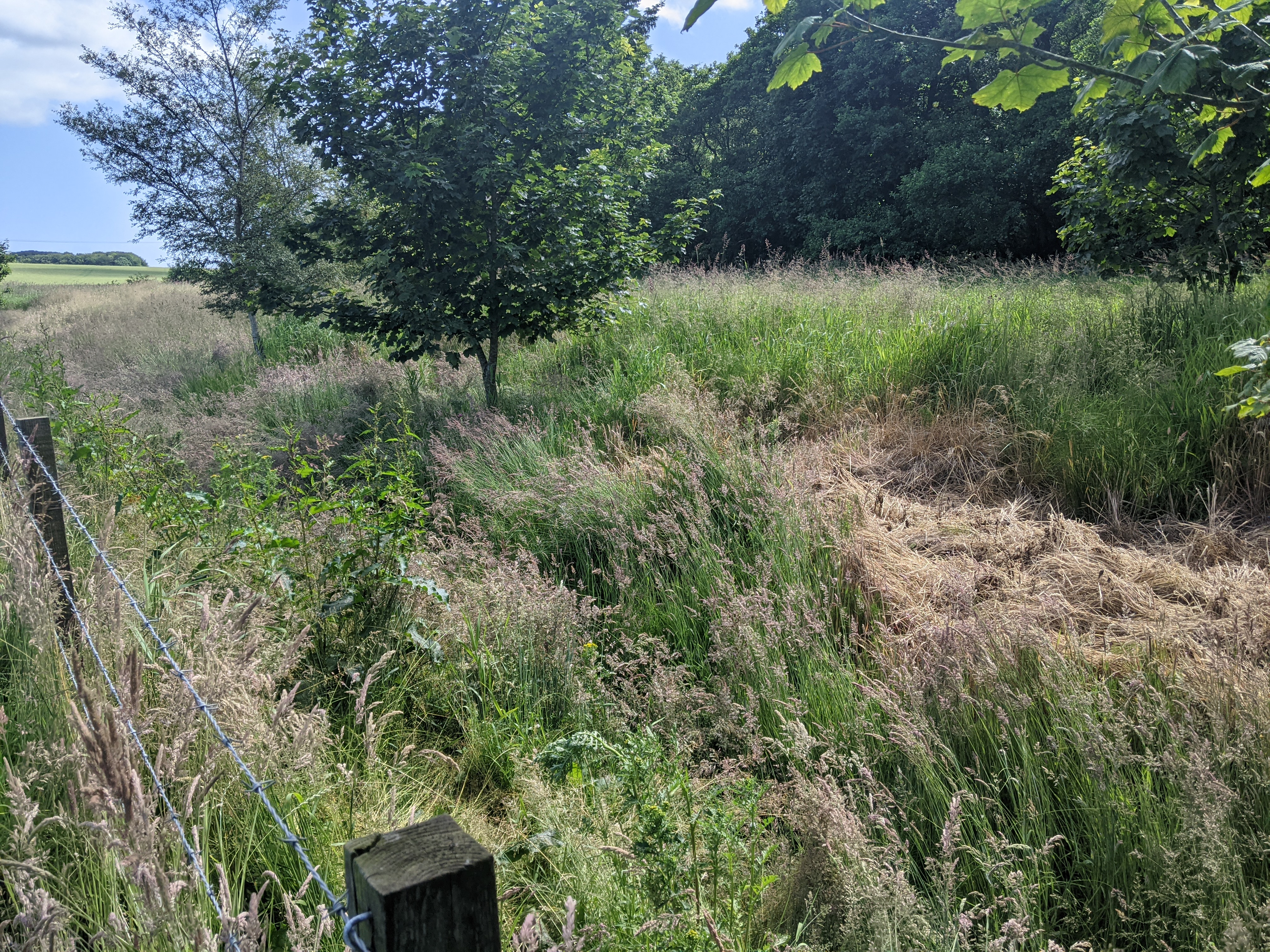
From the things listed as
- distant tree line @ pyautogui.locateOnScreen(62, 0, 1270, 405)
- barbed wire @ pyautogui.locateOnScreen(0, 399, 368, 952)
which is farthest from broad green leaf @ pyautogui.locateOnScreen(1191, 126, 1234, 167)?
barbed wire @ pyautogui.locateOnScreen(0, 399, 368, 952)

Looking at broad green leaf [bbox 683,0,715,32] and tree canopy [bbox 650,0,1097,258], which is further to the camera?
tree canopy [bbox 650,0,1097,258]

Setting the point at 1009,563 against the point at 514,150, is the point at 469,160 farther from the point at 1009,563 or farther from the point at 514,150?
the point at 1009,563

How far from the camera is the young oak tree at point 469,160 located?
7.07 m

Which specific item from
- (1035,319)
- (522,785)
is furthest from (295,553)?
(1035,319)

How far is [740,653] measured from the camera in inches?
130

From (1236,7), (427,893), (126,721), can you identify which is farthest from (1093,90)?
(126,721)

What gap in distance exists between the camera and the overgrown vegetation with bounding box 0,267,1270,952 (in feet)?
6.55

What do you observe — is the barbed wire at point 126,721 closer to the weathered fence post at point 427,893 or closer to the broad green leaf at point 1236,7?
the weathered fence post at point 427,893

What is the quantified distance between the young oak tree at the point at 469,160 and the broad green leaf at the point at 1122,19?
5.97 meters

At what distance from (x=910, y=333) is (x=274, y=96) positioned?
21.4ft

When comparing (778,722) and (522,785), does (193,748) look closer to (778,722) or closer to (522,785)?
(522,785)

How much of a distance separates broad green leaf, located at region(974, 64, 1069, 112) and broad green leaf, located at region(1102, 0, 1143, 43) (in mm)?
130

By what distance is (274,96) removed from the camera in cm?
733

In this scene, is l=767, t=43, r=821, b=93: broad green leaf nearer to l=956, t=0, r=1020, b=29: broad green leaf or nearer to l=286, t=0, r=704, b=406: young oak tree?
l=956, t=0, r=1020, b=29: broad green leaf
